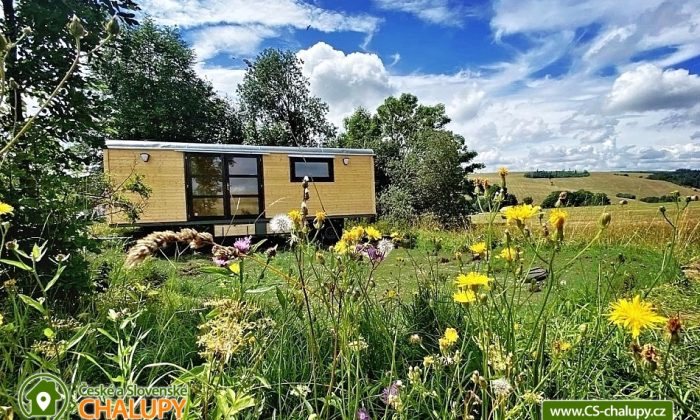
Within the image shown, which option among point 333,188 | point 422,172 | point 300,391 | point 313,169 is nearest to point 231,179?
point 313,169

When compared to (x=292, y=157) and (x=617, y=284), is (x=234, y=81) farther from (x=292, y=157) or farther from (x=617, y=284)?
(x=617, y=284)

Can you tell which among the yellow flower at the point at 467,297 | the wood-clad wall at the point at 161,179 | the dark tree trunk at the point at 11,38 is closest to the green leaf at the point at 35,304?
the yellow flower at the point at 467,297

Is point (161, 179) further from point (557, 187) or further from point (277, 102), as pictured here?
point (277, 102)

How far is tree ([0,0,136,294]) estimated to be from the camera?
78.7 inches

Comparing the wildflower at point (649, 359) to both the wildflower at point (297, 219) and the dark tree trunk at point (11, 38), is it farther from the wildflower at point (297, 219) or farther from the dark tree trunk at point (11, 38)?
the dark tree trunk at point (11, 38)

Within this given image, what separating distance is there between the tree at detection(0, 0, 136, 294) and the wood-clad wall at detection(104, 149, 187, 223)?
6.30 m

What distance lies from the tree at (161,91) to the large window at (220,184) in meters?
6.90

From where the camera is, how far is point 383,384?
1.19 meters

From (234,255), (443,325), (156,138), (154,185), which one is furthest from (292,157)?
(234,255)

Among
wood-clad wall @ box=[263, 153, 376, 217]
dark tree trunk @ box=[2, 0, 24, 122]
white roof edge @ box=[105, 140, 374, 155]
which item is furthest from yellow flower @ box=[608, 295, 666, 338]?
wood-clad wall @ box=[263, 153, 376, 217]

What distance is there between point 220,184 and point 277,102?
9.80 metres

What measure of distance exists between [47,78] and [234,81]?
16.7 metres

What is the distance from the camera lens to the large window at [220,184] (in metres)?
9.23

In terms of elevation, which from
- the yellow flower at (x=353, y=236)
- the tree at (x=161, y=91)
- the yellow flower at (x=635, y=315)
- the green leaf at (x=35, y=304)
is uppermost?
the tree at (x=161, y=91)
